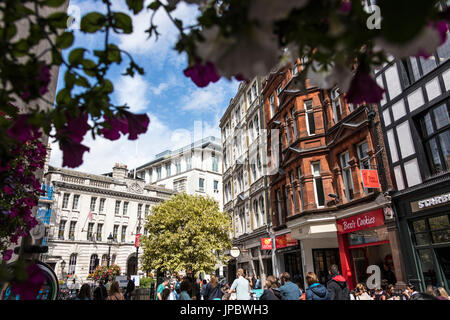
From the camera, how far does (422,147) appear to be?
10.3 meters

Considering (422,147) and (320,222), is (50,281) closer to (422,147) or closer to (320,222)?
(422,147)

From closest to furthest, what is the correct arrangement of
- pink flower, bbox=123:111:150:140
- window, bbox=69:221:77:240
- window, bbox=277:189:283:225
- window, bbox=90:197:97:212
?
pink flower, bbox=123:111:150:140 < window, bbox=277:189:283:225 < window, bbox=69:221:77:240 < window, bbox=90:197:97:212

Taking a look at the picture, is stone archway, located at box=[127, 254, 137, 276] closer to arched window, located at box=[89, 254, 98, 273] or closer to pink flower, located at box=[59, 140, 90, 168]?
arched window, located at box=[89, 254, 98, 273]

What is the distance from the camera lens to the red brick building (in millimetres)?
12100

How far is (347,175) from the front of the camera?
13867 mm

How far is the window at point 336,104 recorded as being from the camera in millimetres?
14477

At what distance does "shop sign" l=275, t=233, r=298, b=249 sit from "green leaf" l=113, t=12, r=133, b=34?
53.0ft

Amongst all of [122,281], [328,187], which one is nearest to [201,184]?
[122,281]

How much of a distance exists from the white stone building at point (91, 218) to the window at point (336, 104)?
23127 millimetres

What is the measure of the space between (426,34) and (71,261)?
1547 inches

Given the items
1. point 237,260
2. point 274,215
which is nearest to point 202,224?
point 237,260

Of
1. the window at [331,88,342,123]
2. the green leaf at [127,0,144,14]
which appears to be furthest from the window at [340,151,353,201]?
the green leaf at [127,0,144,14]

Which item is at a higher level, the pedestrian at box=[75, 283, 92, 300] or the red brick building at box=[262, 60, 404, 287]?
the red brick building at box=[262, 60, 404, 287]

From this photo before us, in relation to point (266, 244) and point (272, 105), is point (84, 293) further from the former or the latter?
point (272, 105)
